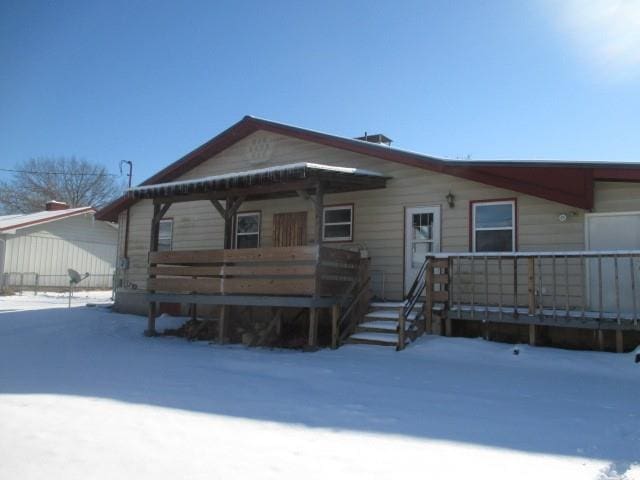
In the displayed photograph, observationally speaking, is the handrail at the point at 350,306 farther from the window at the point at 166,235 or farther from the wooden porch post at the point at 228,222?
the window at the point at 166,235

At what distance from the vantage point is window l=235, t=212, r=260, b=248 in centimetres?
1373

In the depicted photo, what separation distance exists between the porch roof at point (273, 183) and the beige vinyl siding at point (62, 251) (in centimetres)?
1548

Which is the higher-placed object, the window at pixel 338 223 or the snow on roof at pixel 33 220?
the snow on roof at pixel 33 220

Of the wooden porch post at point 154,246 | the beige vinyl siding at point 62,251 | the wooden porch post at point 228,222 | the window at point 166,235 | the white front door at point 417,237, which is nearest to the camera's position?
the white front door at point 417,237

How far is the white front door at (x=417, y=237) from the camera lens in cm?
1120

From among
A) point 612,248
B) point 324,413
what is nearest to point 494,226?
point 612,248

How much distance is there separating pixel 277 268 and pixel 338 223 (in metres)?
2.71

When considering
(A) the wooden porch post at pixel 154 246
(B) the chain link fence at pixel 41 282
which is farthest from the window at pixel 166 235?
(B) the chain link fence at pixel 41 282

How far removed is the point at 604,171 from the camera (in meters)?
8.95

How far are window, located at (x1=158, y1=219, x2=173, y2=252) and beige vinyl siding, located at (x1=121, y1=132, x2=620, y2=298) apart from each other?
0.76 feet

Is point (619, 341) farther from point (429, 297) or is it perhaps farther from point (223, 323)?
point (223, 323)

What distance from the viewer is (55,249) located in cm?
2622

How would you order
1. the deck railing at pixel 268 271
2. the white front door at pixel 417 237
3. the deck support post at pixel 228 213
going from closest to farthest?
the deck railing at pixel 268 271
the white front door at pixel 417 237
the deck support post at pixel 228 213

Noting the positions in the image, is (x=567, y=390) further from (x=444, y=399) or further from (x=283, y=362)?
(x=283, y=362)
